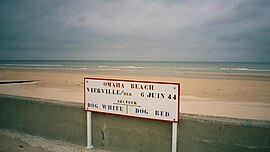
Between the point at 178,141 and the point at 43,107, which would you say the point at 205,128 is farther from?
the point at 43,107

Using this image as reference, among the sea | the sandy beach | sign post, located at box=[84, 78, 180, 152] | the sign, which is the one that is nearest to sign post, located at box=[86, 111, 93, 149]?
sign post, located at box=[84, 78, 180, 152]

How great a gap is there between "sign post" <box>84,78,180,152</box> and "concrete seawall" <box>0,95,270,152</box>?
0.16 meters

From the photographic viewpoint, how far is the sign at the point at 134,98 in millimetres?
3109

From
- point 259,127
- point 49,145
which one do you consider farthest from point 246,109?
point 49,145

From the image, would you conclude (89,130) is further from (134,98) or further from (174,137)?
(174,137)

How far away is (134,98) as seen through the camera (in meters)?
3.33

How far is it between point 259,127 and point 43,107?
362 cm

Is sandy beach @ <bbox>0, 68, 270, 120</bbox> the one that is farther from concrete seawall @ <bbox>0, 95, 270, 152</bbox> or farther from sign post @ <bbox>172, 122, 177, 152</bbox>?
sign post @ <bbox>172, 122, 177, 152</bbox>

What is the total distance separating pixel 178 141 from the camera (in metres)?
3.22

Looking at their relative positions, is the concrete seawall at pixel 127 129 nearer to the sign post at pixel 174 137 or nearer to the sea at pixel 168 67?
the sign post at pixel 174 137

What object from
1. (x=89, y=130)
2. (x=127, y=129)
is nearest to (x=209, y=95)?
(x=127, y=129)

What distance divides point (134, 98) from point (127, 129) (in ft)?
1.87

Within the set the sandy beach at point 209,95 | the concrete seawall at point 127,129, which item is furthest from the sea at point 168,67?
the concrete seawall at point 127,129

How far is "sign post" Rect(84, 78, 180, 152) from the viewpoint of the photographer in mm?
3112
